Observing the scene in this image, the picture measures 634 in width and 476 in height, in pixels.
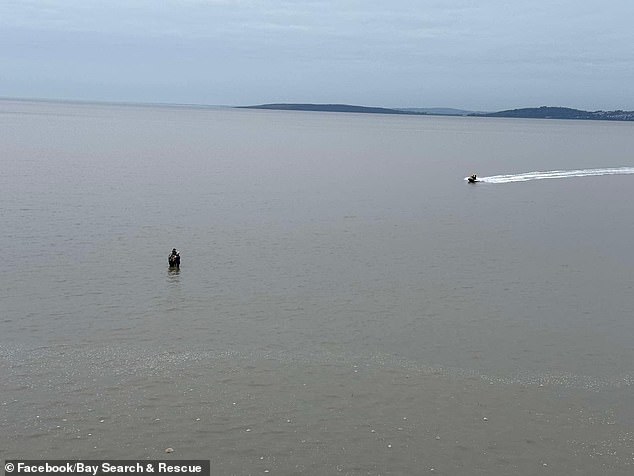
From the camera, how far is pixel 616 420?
17.6 m

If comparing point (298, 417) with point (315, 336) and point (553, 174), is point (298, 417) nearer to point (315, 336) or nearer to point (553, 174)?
point (315, 336)

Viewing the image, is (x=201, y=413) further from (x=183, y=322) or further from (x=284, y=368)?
(x=183, y=322)

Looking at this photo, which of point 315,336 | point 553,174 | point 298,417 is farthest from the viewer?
point 553,174

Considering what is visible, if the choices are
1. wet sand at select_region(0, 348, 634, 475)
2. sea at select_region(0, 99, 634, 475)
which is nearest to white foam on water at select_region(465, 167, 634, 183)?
sea at select_region(0, 99, 634, 475)

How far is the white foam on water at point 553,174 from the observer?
74500 mm

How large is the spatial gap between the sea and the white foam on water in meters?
24.3

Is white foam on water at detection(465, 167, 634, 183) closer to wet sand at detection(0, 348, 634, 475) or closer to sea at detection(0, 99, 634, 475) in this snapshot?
sea at detection(0, 99, 634, 475)

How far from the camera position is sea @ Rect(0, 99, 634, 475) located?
1597cm

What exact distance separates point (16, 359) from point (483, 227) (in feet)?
106

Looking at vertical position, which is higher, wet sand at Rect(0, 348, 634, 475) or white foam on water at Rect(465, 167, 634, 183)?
white foam on water at Rect(465, 167, 634, 183)

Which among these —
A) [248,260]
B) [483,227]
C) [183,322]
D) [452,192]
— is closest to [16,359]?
[183,322]

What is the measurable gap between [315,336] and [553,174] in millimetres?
66739

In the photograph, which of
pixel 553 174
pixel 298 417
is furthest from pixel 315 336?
pixel 553 174

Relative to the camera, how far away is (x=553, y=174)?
82.0 meters
